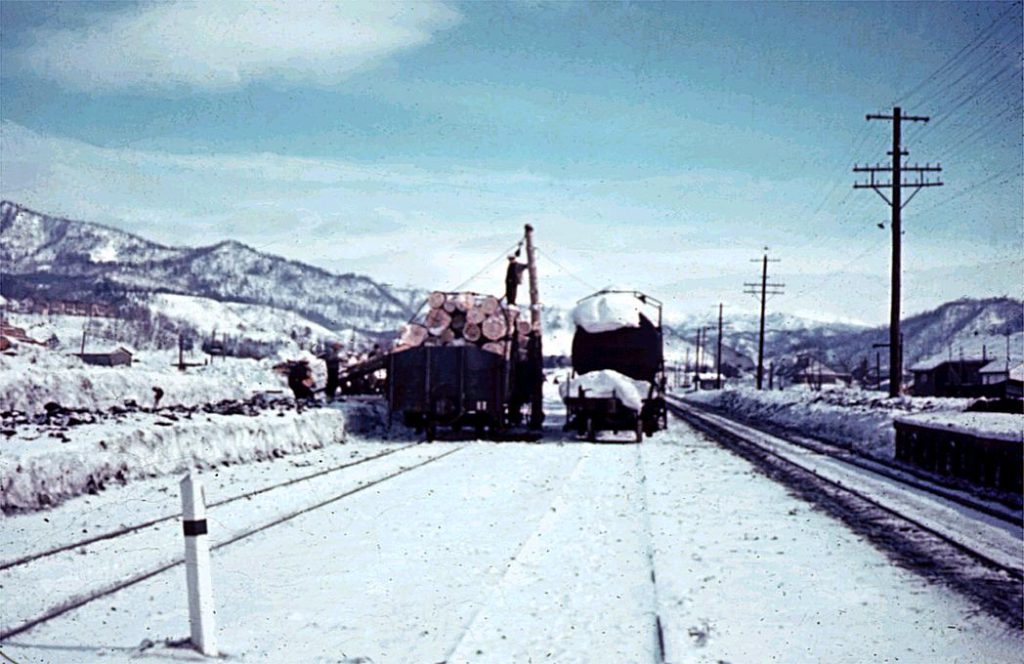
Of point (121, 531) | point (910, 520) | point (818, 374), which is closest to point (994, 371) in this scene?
point (818, 374)

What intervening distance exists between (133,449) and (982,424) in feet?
48.4

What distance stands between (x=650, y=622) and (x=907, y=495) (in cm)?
933

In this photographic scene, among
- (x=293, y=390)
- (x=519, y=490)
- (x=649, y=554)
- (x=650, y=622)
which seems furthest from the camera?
(x=293, y=390)

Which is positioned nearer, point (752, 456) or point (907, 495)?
point (907, 495)

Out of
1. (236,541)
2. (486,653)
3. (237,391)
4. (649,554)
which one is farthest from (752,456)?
(237,391)

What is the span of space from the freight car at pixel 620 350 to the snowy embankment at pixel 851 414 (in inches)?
229

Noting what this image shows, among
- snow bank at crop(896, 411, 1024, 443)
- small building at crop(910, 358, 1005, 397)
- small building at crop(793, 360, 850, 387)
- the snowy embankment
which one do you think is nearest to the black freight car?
the snowy embankment

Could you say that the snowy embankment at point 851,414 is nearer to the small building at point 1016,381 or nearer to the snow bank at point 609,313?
the snow bank at point 609,313

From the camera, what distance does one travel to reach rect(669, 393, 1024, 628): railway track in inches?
→ 305

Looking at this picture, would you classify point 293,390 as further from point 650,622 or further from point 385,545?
point 650,622

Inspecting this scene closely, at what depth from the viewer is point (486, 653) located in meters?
5.20

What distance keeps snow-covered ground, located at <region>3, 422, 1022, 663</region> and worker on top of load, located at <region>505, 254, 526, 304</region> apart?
19684 millimetres

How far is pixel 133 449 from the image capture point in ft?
43.2

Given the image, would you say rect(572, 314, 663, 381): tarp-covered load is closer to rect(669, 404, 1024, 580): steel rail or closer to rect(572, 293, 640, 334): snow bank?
rect(572, 293, 640, 334): snow bank
